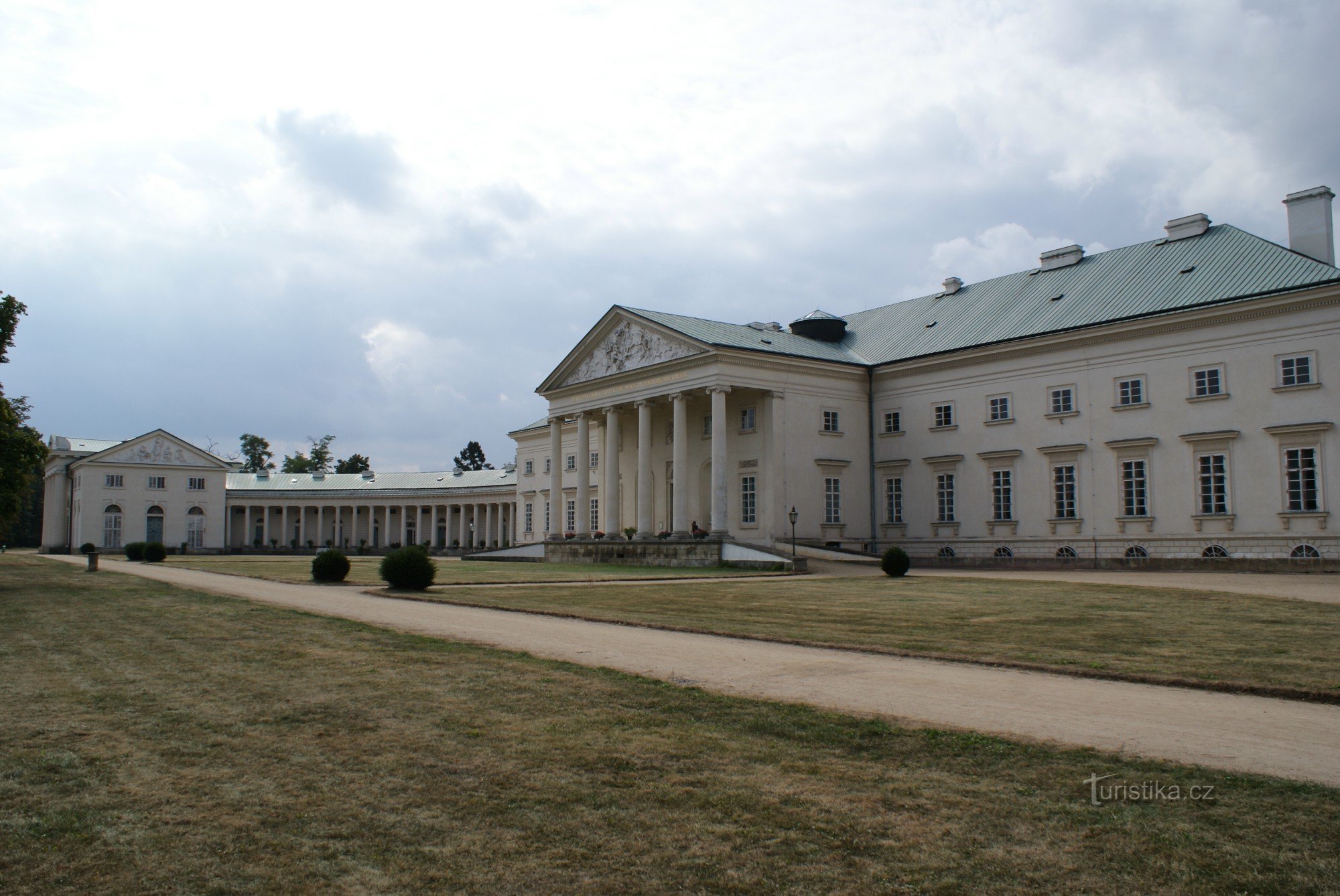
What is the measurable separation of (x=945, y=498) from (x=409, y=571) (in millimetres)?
28234

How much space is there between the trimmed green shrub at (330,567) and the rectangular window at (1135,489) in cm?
3008

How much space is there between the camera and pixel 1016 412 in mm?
43750

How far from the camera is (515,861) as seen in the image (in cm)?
527

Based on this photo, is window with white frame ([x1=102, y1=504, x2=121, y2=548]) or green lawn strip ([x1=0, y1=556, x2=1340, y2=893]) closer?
green lawn strip ([x1=0, y1=556, x2=1340, y2=893])

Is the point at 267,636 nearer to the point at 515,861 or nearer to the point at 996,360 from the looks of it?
the point at 515,861

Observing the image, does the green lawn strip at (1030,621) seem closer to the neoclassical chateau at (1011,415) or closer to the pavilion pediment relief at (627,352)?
the neoclassical chateau at (1011,415)

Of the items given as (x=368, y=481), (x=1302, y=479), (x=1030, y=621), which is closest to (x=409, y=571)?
(x=1030, y=621)

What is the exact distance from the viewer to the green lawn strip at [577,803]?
16.6 feet

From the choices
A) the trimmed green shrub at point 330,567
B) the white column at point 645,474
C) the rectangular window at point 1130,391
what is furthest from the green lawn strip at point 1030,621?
the white column at point 645,474

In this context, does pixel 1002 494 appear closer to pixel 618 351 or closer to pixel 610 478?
pixel 610 478

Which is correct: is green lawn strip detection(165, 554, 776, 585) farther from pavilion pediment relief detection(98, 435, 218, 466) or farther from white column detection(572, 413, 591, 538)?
pavilion pediment relief detection(98, 435, 218, 466)

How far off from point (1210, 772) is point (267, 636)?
1327cm

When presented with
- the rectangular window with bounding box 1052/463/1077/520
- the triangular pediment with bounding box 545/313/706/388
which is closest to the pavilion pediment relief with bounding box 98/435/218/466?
the triangular pediment with bounding box 545/313/706/388

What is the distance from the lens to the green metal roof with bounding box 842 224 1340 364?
3697 cm
